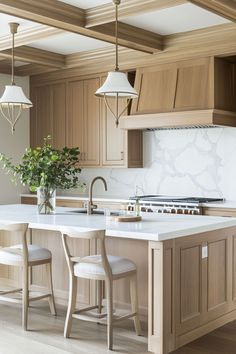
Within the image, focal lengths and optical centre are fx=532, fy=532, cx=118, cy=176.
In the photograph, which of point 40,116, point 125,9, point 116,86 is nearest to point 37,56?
point 40,116

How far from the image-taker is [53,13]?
4480mm

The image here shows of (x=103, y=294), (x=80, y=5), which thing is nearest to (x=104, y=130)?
(x=80, y=5)

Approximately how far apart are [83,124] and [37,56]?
1.06 metres

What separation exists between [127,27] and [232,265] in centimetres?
253

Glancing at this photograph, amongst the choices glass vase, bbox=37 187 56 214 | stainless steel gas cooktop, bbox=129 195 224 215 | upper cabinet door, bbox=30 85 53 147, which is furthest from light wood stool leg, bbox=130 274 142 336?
upper cabinet door, bbox=30 85 53 147

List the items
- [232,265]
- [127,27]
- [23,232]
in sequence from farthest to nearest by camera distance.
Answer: [127,27]
[232,265]
[23,232]

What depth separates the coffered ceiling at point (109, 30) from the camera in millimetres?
4341

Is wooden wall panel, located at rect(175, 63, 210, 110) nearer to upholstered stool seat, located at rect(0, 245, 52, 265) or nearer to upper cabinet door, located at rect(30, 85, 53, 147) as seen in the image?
upper cabinet door, located at rect(30, 85, 53, 147)

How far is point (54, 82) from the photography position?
7.11 meters

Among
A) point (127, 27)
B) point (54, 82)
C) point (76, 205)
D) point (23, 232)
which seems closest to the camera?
point (23, 232)

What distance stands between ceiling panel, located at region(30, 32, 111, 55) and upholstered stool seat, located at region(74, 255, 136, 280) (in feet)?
9.26

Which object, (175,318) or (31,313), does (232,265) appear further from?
(31,313)

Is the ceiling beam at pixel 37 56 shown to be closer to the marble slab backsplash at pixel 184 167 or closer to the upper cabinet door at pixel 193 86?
the marble slab backsplash at pixel 184 167

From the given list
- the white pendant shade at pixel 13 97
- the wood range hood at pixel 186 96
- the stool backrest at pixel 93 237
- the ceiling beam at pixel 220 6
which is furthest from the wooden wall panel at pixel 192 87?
the stool backrest at pixel 93 237
